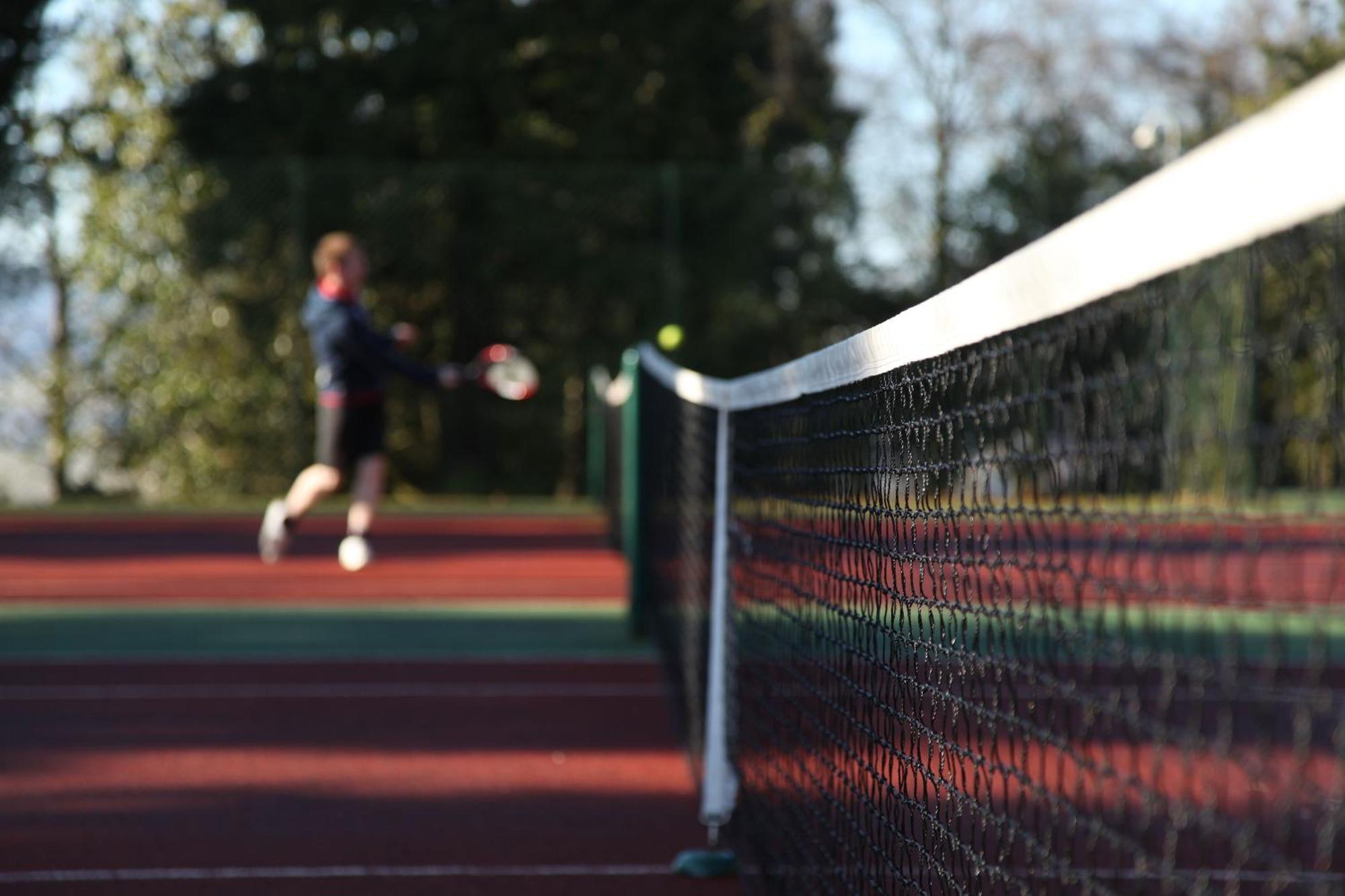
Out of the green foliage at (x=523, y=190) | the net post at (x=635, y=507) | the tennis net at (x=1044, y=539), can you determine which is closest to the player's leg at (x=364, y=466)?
the net post at (x=635, y=507)

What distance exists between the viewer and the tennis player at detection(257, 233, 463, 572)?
9906 millimetres

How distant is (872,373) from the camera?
2.86 meters

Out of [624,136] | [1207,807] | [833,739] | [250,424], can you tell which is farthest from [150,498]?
[1207,807]

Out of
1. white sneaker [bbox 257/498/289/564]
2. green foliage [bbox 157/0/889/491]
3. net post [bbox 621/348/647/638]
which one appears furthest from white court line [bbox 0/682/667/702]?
green foliage [bbox 157/0/889/491]

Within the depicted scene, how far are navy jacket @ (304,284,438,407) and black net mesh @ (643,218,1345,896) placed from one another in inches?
167

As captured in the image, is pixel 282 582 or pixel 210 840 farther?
pixel 282 582

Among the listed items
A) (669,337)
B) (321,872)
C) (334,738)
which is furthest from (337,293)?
(669,337)

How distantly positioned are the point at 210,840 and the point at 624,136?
17.3 m

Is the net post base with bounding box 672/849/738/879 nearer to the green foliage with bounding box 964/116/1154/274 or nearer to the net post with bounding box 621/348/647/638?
the net post with bounding box 621/348/647/638

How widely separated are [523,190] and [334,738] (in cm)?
1256

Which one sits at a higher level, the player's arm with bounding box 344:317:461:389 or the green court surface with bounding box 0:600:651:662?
the player's arm with bounding box 344:317:461:389

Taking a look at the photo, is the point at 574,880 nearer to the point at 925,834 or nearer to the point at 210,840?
the point at 210,840

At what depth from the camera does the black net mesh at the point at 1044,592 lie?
1.42m

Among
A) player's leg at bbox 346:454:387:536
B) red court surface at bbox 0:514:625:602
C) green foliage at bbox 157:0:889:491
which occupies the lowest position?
red court surface at bbox 0:514:625:602
